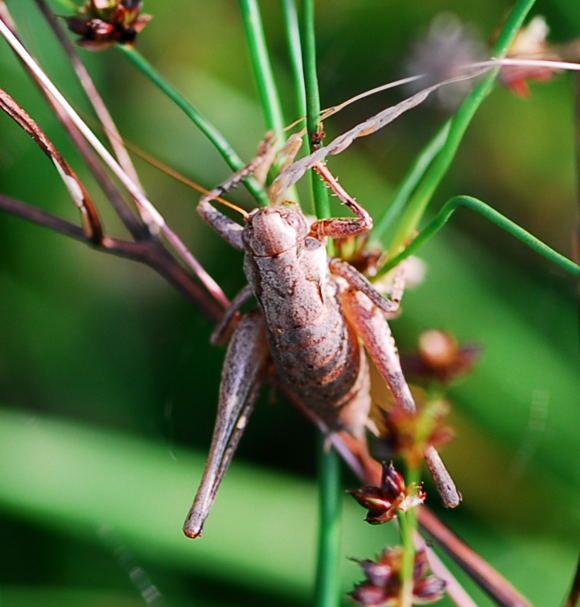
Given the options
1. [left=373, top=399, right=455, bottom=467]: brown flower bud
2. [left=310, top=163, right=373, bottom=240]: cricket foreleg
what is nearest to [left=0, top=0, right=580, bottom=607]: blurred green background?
[left=310, top=163, right=373, bottom=240]: cricket foreleg

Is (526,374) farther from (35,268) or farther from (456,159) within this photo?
(35,268)

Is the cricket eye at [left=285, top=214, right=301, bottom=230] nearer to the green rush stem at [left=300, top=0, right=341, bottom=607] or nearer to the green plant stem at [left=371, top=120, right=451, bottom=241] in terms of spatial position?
the green rush stem at [left=300, top=0, right=341, bottom=607]

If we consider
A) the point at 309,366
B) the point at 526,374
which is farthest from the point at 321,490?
the point at 526,374

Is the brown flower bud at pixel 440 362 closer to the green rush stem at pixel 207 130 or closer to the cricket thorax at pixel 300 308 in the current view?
the cricket thorax at pixel 300 308

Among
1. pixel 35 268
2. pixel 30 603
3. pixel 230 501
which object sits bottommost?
pixel 30 603

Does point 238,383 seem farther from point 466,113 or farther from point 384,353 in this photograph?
point 466,113

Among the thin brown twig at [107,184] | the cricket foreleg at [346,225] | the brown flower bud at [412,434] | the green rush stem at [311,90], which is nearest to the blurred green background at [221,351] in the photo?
the thin brown twig at [107,184]
